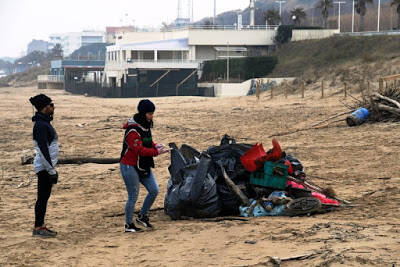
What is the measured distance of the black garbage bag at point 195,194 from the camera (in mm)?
8062

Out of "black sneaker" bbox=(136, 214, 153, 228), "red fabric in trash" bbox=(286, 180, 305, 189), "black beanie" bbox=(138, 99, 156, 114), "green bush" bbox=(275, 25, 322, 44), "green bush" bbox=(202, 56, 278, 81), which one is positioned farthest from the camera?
"green bush" bbox=(275, 25, 322, 44)

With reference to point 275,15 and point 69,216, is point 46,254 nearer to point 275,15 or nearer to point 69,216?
point 69,216

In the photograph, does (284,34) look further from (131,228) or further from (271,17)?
(131,228)

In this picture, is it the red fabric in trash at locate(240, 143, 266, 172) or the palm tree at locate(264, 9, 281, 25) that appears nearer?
the red fabric in trash at locate(240, 143, 266, 172)

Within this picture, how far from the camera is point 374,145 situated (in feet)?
45.0

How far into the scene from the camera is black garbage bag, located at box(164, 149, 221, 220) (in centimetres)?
806

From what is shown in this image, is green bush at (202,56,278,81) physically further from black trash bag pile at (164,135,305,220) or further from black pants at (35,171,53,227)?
black pants at (35,171,53,227)

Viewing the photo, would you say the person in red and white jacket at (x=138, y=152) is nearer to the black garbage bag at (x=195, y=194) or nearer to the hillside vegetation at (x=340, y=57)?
the black garbage bag at (x=195, y=194)

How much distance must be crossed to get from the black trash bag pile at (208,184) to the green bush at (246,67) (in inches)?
1723

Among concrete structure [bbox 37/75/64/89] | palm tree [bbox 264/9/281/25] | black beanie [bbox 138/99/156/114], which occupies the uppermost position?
palm tree [bbox 264/9/281/25]

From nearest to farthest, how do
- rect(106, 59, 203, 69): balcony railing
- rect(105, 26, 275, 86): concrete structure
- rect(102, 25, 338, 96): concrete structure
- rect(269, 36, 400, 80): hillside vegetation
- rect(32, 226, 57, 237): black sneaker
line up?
rect(32, 226, 57, 237): black sneaker < rect(269, 36, 400, 80): hillside vegetation < rect(106, 59, 203, 69): balcony railing < rect(102, 25, 338, 96): concrete structure < rect(105, 26, 275, 86): concrete structure

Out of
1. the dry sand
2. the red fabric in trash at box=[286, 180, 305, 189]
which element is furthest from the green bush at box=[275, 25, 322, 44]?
the red fabric in trash at box=[286, 180, 305, 189]

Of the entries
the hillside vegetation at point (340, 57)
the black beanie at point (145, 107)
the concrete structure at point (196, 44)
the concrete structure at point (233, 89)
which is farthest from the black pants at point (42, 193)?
the concrete structure at point (196, 44)

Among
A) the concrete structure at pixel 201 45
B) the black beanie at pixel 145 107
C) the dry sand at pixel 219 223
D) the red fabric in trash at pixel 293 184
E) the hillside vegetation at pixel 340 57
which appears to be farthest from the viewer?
the concrete structure at pixel 201 45
